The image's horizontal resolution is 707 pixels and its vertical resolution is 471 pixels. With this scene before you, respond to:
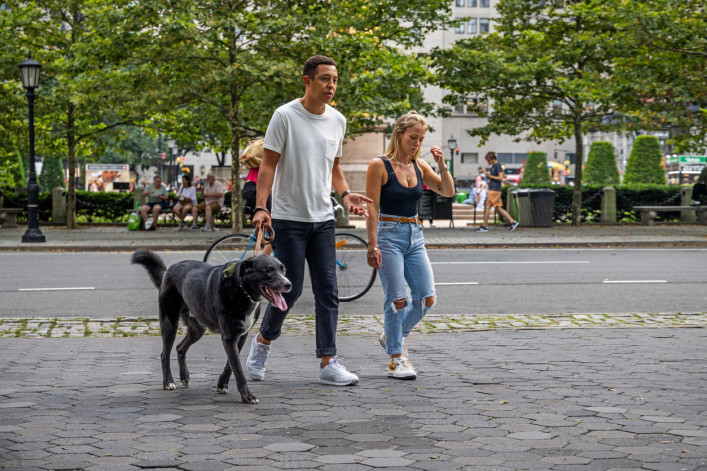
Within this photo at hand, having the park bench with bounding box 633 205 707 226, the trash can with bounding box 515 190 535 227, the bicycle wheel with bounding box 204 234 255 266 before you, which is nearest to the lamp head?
the bicycle wheel with bounding box 204 234 255 266

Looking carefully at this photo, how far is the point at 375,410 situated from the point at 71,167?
22.4m

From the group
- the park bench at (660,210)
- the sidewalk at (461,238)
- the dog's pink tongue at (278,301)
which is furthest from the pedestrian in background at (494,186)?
the dog's pink tongue at (278,301)

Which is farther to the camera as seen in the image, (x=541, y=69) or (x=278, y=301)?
(x=541, y=69)

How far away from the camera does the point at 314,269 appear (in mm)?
6207

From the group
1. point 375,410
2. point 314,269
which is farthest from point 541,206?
point 375,410

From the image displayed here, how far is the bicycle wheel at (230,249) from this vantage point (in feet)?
36.1

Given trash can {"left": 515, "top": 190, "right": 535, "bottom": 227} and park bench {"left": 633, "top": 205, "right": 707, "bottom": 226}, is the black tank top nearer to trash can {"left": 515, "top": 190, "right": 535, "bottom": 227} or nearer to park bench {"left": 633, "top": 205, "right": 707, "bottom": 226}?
trash can {"left": 515, "top": 190, "right": 535, "bottom": 227}

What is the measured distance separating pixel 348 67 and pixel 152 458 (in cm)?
1903

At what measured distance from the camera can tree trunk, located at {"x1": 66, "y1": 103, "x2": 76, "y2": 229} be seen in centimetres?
2620

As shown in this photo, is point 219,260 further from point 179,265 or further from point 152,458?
point 152,458

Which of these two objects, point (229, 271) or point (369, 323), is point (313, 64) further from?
point (369, 323)

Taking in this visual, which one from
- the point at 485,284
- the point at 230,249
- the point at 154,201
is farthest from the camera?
the point at 154,201

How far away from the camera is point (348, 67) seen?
22719mm

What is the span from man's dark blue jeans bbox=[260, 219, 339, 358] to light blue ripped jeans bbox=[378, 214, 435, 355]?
1.37 ft
